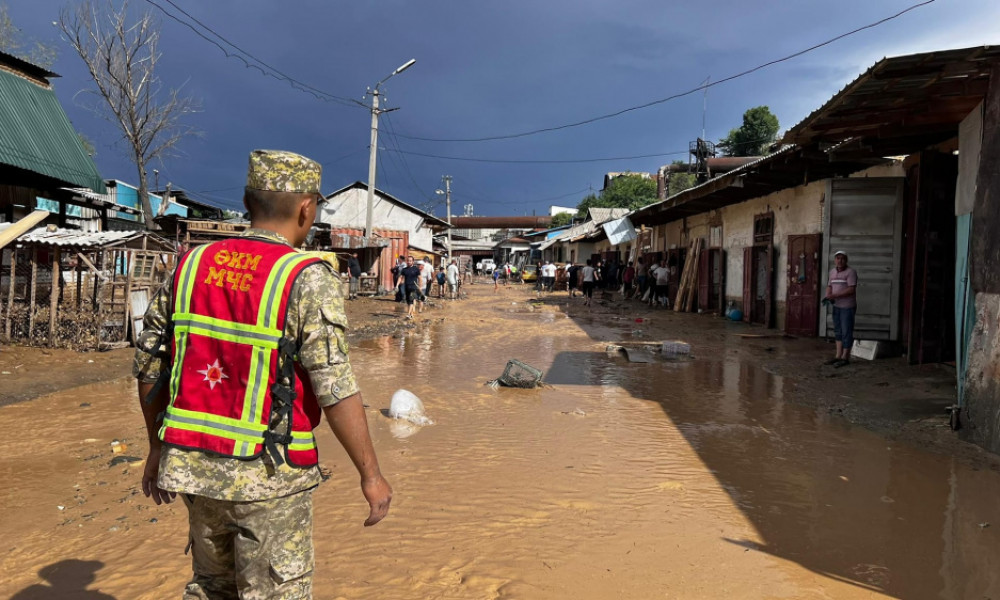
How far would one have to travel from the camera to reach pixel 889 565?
3158 millimetres

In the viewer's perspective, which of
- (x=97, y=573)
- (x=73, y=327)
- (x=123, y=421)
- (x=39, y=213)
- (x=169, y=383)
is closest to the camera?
(x=169, y=383)

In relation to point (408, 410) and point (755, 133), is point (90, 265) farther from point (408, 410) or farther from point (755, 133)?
point (755, 133)

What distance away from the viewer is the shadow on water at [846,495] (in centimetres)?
313

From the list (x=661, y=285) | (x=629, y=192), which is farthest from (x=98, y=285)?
(x=629, y=192)

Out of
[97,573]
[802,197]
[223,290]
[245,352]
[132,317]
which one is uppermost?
[802,197]

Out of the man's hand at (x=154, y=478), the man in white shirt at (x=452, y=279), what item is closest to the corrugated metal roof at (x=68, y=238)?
the man's hand at (x=154, y=478)

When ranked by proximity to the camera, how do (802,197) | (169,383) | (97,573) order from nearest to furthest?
1. (169,383)
2. (97,573)
3. (802,197)

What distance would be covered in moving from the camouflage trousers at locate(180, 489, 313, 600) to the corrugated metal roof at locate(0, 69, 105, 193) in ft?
39.2

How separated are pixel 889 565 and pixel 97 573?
418 centimetres

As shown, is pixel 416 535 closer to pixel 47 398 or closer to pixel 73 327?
pixel 47 398

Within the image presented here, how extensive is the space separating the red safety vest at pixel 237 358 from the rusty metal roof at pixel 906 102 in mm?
5997

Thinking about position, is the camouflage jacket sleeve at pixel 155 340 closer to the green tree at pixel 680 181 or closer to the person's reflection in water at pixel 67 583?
the person's reflection in water at pixel 67 583

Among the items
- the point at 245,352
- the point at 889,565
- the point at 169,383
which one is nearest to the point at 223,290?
the point at 245,352

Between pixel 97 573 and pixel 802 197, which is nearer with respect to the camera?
pixel 97 573
